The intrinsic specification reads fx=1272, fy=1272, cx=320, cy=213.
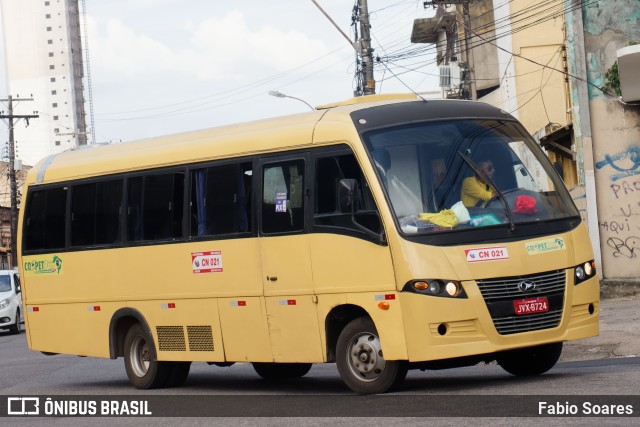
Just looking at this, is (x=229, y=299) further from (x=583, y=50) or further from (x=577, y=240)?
(x=583, y=50)

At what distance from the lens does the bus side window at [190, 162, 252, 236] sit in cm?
1330

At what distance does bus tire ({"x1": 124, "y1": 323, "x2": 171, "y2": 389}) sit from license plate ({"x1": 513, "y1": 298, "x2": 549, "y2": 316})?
522 centimetres

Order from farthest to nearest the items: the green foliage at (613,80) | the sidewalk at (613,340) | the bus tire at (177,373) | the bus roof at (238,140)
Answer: the green foliage at (613,80)
the sidewalk at (613,340)
the bus tire at (177,373)
the bus roof at (238,140)

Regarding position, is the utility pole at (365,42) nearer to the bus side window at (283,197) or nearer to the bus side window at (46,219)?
the bus side window at (46,219)

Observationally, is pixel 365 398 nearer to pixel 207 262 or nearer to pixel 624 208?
pixel 207 262

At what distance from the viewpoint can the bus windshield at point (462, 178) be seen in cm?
1146

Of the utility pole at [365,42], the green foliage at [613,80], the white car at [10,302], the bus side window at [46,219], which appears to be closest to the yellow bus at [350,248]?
the bus side window at [46,219]

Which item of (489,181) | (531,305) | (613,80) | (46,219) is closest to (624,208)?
(613,80)

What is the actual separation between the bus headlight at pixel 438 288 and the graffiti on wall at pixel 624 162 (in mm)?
17592

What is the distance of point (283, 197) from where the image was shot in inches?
503

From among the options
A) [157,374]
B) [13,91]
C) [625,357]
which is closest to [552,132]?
[625,357]

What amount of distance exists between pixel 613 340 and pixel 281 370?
5114 millimetres

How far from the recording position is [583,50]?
28.9m

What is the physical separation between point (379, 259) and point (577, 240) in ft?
6.11
